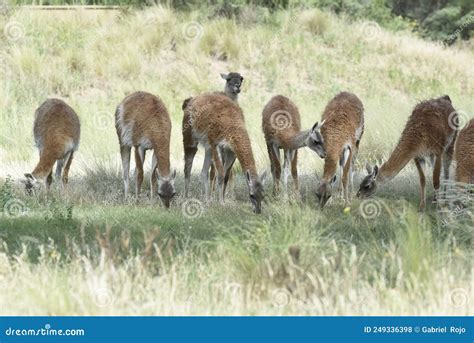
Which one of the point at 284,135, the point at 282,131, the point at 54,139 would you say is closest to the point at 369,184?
the point at 284,135

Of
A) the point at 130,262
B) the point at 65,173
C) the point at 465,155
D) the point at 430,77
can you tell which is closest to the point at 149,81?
the point at 430,77

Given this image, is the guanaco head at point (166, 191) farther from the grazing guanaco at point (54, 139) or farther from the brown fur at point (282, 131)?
the brown fur at point (282, 131)

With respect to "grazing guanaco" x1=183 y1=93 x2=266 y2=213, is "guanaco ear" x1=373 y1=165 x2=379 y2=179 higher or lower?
lower

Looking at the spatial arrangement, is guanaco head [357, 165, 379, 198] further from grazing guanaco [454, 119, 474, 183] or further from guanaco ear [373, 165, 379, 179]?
grazing guanaco [454, 119, 474, 183]

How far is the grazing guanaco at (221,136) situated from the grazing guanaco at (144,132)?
47 centimetres

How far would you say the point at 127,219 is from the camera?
11906 millimetres

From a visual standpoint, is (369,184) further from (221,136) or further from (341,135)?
(221,136)

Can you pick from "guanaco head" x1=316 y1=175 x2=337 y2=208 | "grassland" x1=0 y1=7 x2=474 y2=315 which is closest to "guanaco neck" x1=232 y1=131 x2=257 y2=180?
"grassland" x1=0 y1=7 x2=474 y2=315

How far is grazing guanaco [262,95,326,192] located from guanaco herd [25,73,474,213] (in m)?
0.02

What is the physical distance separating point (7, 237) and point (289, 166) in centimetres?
469

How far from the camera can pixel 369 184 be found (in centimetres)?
1290

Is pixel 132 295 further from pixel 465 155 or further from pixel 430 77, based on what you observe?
pixel 430 77

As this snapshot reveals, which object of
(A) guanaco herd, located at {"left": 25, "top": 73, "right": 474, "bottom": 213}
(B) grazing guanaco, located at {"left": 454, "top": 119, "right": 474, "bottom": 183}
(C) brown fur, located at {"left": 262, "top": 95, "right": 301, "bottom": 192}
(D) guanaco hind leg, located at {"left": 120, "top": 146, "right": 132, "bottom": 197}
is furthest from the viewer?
Result: (D) guanaco hind leg, located at {"left": 120, "top": 146, "right": 132, "bottom": 197}

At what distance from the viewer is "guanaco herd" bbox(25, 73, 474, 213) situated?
12797mm
